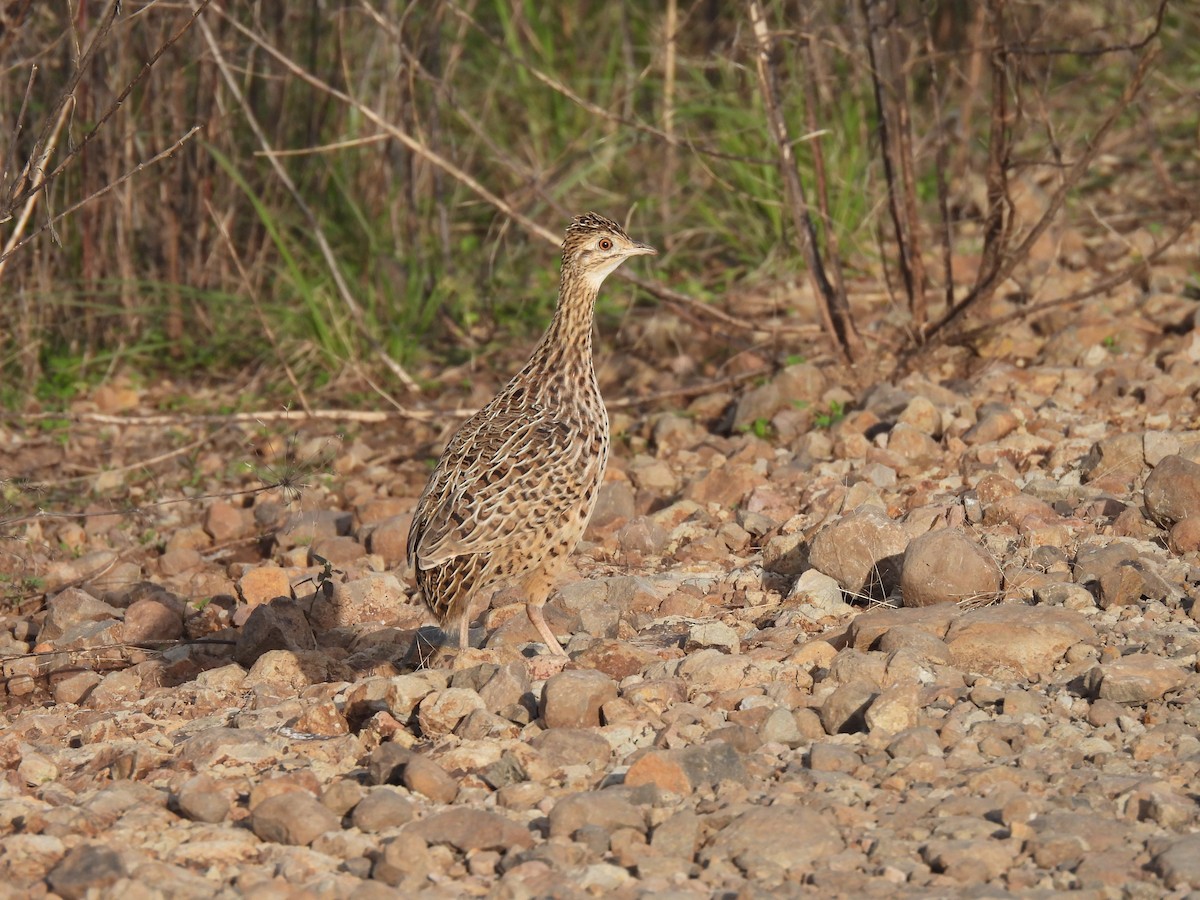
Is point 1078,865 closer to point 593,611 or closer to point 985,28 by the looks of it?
point 593,611

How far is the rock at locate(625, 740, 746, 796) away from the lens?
4242 millimetres

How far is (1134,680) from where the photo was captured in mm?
4484

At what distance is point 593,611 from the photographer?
566cm

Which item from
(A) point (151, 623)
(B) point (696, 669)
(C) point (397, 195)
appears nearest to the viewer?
(B) point (696, 669)

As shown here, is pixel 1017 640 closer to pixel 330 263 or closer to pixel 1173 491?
pixel 1173 491

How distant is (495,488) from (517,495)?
0.08 m

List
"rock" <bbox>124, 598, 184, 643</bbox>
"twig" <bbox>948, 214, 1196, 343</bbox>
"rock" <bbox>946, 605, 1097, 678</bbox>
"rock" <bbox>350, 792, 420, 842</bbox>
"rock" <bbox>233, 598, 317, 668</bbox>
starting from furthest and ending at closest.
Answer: "twig" <bbox>948, 214, 1196, 343</bbox>
"rock" <bbox>124, 598, 184, 643</bbox>
"rock" <bbox>233, 598, 317, 668</bbox>
"rock" <bbox>946, 605, 1097, 678</bbox>
"rock" <bbox>350, 792, 420, 842</bbox>

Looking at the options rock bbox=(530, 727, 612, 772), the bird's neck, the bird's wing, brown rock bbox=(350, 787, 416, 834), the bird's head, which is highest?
the bird's head

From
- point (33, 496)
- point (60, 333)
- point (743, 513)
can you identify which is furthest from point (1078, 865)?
point (60, 333)

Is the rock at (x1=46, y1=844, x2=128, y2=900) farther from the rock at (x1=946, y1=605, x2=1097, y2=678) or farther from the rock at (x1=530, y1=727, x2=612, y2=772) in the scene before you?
the rock at (x1=946, y1=605, x2=1097, y2=678)

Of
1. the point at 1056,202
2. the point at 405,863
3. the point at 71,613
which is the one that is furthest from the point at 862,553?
the point at 71,613

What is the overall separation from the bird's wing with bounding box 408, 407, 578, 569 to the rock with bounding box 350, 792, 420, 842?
1.13 metres

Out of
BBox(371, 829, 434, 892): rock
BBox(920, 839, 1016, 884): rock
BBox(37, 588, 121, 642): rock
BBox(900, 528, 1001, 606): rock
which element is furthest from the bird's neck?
BBox(920, 839, 1016, 884): rock

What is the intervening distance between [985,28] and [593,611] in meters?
Result: 5.89
